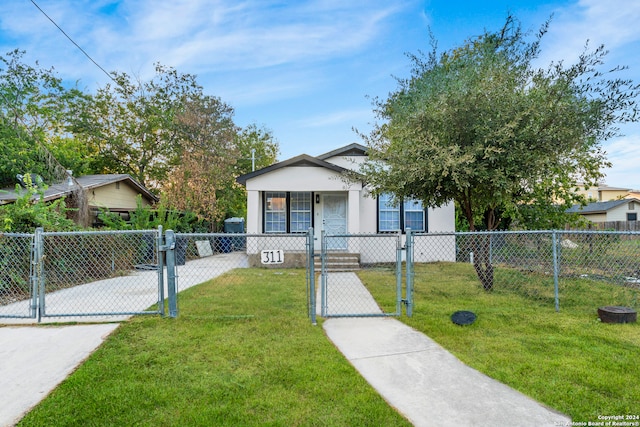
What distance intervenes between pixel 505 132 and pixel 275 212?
824cm

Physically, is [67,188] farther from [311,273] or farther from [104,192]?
[311,273]

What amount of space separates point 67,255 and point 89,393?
595 cm

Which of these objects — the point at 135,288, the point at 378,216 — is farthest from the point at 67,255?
the point at 378,216

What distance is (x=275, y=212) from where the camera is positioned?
1259 cm

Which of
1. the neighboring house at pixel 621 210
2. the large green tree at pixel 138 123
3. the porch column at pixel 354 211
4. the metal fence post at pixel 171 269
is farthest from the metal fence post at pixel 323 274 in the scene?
the neighboring house at pixel 621 210

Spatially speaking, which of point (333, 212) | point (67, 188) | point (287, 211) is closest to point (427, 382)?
point (333, 212)

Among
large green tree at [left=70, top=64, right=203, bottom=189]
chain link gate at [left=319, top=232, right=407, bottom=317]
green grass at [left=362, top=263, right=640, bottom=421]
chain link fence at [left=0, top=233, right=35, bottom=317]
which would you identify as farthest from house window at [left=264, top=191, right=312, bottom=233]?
large green tree at [left=70, top=64, right=203, bottom=189]

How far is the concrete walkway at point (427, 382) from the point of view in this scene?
2.58m

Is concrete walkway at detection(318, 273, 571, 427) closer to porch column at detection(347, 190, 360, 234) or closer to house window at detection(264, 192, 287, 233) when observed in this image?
porch column at detection(347, 190, 360, 234)

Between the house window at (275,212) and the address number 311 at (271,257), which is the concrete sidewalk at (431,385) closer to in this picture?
the address number 311 at (271,257)

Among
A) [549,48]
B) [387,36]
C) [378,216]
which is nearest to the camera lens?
[549,48]

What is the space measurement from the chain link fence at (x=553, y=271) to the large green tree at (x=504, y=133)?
537mm

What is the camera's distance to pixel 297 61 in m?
12.7

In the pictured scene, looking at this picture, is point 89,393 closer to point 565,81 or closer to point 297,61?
point 565,81
